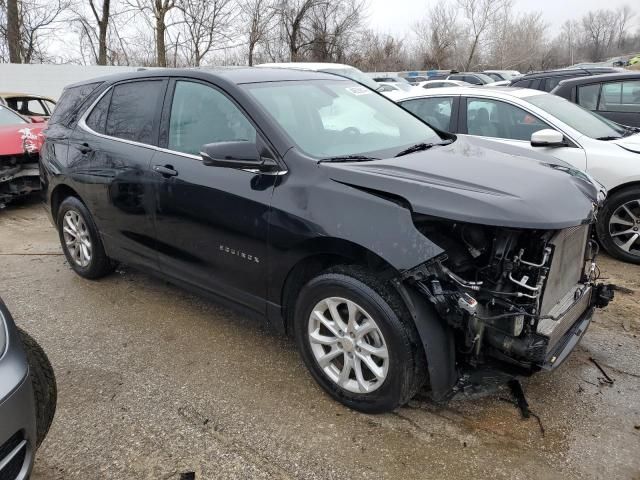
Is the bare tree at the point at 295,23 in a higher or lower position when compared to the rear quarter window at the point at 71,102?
higher

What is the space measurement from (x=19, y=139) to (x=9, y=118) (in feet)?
3.71

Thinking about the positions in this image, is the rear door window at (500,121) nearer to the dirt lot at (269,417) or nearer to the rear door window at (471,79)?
the dirt lot at (269,417)

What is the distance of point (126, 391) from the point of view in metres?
3.00

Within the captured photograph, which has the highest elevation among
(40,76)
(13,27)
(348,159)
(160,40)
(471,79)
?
(13,27)

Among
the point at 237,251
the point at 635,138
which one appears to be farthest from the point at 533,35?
the point at 237,251

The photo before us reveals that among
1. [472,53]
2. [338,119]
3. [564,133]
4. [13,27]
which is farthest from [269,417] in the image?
[472,53]

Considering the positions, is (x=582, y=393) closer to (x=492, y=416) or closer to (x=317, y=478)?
(x=492, y=416)

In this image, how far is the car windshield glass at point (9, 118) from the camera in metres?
7.71

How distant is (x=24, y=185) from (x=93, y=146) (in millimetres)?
3827

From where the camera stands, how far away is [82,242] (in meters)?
4.48

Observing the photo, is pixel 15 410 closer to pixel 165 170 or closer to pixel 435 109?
pixel 165 170

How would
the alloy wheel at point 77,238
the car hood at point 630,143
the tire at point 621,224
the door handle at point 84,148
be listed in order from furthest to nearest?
1. the car hood at point 630,143
2. the tire at point 621,224
3. the alloy wheel at point 77,238
4. the door handle at point 84,148

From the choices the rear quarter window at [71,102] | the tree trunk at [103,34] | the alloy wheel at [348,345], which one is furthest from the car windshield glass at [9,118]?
the tree trunk at [103,34]

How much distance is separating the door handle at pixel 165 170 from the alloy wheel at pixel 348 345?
4.41 feet
